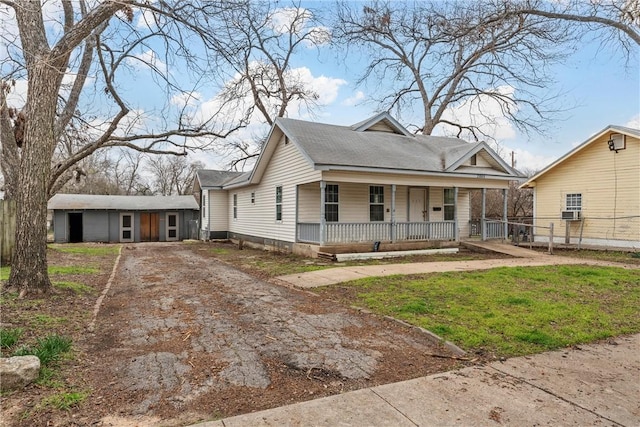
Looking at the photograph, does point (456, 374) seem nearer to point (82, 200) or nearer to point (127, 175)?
point (82, 200)

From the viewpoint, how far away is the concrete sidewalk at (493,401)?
9.74 feet

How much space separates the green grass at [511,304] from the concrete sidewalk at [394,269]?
2.21 ft

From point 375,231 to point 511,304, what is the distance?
323 inches

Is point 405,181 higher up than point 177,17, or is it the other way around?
point 177,17

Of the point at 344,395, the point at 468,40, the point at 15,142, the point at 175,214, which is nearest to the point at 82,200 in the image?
the point at 175,214

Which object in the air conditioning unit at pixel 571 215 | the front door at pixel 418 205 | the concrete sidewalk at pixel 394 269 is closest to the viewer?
the concrete sidewalk at pixel 394 269

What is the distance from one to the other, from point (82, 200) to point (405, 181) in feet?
72.2

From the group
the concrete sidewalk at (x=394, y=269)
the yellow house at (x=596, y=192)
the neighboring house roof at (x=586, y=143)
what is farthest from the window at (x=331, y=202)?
the neighboring house roof at (x=586, y=143)

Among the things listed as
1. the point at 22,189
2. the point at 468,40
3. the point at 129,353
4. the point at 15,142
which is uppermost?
the point at 468,40

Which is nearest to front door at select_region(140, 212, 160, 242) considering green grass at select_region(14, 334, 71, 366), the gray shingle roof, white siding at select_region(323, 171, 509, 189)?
the gray shingle roof

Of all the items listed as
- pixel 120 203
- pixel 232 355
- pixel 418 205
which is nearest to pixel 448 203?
pixel 418 205

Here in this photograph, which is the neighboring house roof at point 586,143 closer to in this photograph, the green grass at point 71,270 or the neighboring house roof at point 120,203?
the green grass at point 71,270

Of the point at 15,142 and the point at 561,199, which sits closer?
the point at 15,142

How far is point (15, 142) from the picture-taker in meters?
13.8
